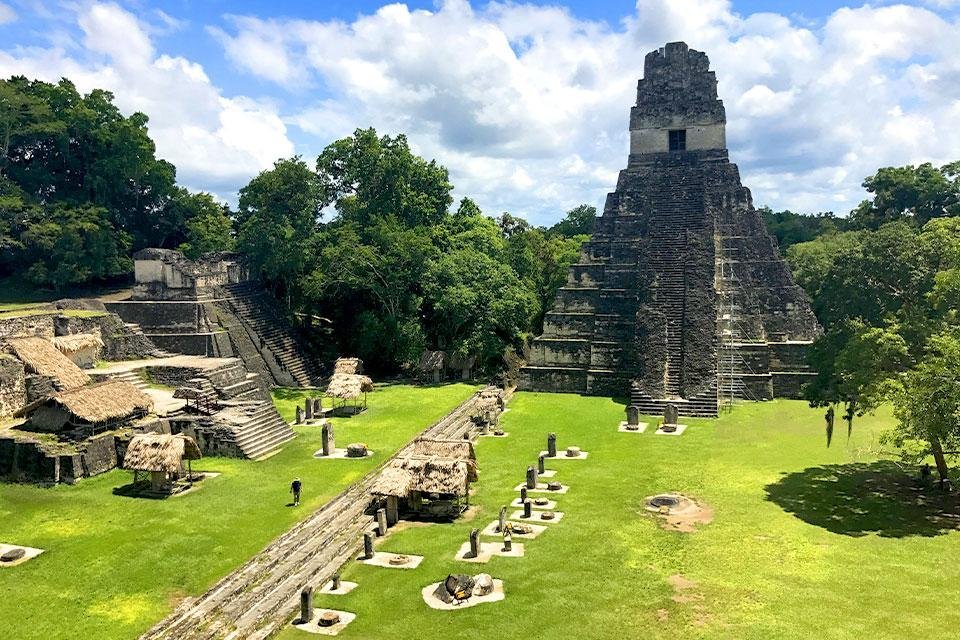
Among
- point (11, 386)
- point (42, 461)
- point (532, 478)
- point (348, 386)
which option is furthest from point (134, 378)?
point (532, 478)

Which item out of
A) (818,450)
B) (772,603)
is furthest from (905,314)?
(772,603)

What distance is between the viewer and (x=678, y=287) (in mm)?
32969

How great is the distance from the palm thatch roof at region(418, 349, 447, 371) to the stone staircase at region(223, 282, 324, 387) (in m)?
5.28

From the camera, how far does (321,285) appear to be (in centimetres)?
3559

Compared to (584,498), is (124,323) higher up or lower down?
higher up

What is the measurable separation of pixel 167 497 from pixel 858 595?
16375 mm

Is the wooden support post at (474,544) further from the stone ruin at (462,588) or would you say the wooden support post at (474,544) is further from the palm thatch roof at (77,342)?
the palm thatch roof at (77,342)

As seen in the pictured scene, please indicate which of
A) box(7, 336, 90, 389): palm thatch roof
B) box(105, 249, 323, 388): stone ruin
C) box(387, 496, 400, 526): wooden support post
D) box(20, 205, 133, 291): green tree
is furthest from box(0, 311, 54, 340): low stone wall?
box(387, 496, 400, 526): wooden support post

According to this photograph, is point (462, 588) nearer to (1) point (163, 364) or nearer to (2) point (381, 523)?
(2) point (381, 523)

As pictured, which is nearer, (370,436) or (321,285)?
(370,436)

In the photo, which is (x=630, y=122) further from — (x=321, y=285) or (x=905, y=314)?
(x=905, y=314)

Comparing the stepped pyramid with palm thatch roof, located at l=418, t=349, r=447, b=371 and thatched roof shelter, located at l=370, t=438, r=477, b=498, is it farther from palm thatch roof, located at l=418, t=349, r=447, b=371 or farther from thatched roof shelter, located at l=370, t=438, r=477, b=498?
thatched roof shelter, located at l=370, t=438, r=477, b=498

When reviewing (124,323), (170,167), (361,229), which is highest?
(170,167)

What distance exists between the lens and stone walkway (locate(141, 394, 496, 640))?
12336 millimetres
